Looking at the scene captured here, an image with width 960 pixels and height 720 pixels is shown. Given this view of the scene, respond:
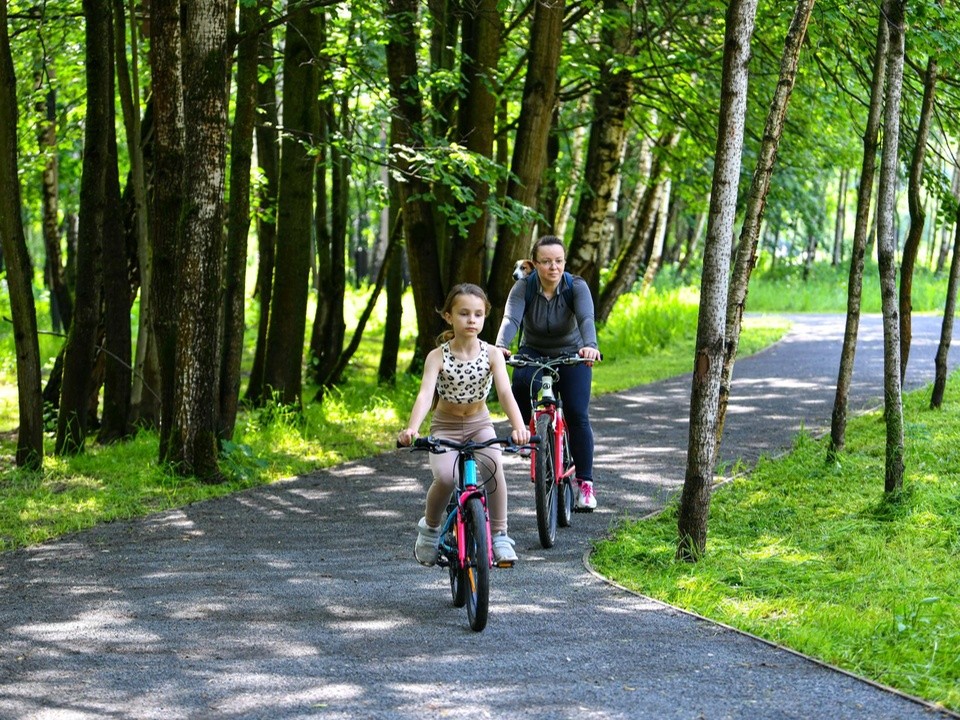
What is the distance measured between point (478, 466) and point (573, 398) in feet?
6.44

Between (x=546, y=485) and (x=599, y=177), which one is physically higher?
(x=599, y=177)

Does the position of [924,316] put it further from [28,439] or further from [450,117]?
[28,439]

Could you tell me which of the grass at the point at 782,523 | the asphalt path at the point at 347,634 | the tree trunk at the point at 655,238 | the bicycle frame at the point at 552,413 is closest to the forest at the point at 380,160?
the grass at the point at 782,523

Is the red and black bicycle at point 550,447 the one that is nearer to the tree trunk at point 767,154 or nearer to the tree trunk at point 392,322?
the tree trunk at point 767,154

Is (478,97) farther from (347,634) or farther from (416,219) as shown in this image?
(347,634)

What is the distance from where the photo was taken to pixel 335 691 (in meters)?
5.19

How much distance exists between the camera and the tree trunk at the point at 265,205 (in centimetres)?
1553

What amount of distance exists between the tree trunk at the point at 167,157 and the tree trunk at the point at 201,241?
11.4 inches

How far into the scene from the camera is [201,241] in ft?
34.2

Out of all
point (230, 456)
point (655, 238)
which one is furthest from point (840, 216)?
point (230, 456)

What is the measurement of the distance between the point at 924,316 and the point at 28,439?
22.1 meters

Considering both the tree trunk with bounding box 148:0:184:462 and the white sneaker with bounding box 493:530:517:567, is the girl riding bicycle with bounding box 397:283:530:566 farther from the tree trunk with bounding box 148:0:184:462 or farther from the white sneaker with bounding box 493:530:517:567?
the tree trunk with bounding box 148:0:184:462

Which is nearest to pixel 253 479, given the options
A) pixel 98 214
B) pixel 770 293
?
pixel 98 214

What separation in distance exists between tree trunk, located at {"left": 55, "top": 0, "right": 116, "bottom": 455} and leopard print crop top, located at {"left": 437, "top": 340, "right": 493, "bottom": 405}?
Answer: 6926 millimetres
